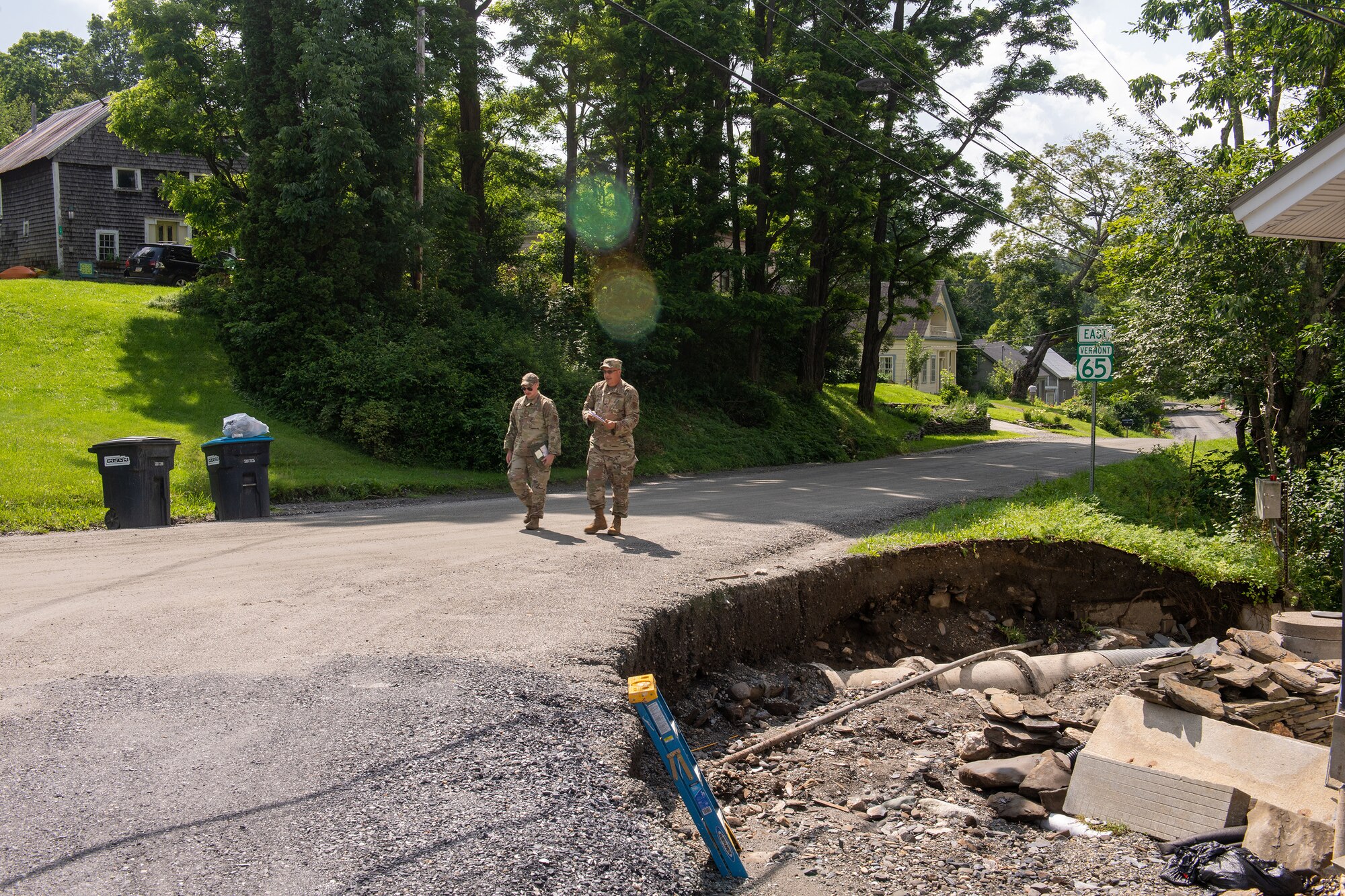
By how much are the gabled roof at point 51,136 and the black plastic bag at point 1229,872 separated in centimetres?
4243

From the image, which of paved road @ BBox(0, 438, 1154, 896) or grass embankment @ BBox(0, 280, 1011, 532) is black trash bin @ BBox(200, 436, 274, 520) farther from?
paved road @ BBox(0, 438, 1154, 896)

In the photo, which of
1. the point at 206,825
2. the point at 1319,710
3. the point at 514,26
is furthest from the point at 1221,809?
the point at 514,26

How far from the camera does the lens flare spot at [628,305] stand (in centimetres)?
2641

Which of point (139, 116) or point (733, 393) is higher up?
point (139, 116)

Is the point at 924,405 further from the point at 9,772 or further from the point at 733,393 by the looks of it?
the point at 9,772

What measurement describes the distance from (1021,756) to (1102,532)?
21.1 feet

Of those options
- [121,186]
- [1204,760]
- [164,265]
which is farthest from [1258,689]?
[121,186]

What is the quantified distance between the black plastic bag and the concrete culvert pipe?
3143 mm

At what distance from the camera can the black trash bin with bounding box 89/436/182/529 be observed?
12.5 meters

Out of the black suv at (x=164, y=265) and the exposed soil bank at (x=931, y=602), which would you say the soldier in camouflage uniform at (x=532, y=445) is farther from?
the black suv at (x=164, y=265)

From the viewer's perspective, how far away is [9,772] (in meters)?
4.07

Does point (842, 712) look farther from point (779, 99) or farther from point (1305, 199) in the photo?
point (779, 99)

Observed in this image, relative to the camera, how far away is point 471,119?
2788 cm

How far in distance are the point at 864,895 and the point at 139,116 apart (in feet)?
80.7
